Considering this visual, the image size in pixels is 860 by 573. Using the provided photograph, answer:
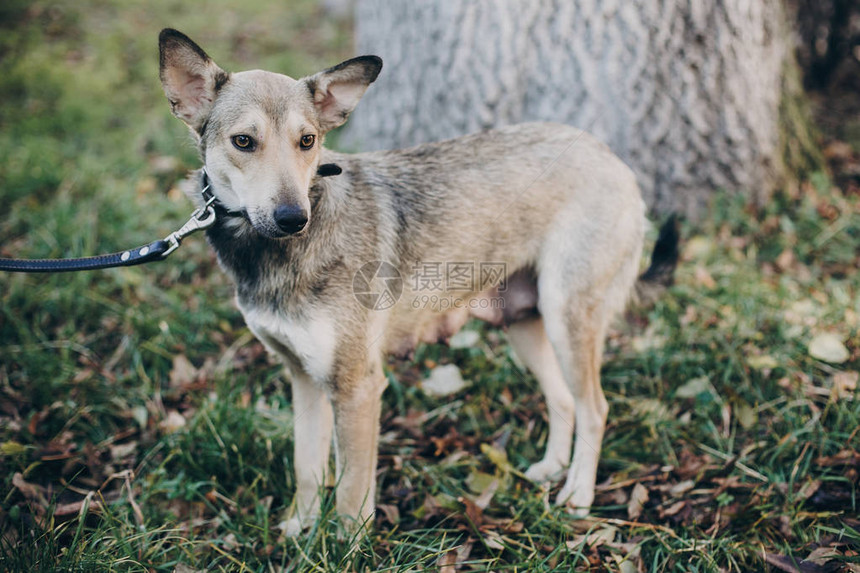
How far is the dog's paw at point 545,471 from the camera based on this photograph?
330 cm

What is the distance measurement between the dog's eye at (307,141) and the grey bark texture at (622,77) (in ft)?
6.70

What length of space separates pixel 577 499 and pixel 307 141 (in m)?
2.23

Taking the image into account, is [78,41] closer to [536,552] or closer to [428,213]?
[428,213]

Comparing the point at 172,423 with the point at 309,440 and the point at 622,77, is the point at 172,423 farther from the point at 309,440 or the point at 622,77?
the point at 622,77

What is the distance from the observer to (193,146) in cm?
272

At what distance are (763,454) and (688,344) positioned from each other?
85 centimetres

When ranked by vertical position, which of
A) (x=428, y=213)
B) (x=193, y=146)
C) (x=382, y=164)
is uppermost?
(x=193, y=146)

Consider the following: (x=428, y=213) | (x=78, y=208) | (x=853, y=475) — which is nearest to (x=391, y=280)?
(x=428, y=213)

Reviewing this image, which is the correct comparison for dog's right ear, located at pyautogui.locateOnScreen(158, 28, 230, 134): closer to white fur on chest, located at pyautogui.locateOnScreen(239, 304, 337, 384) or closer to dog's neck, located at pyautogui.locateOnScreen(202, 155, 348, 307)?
dog's neck, located at pyautogui.locateOnScreen(202, 155, 348, 307)

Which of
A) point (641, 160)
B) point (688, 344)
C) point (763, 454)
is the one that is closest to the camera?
point (763, 454)

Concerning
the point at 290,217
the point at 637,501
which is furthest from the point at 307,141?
the point at 637,501

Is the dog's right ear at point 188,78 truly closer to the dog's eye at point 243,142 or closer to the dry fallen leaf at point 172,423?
the dog's eye at point 243,142

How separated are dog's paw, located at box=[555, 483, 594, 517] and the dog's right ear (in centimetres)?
253

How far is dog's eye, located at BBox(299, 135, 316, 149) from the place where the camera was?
251 cm
